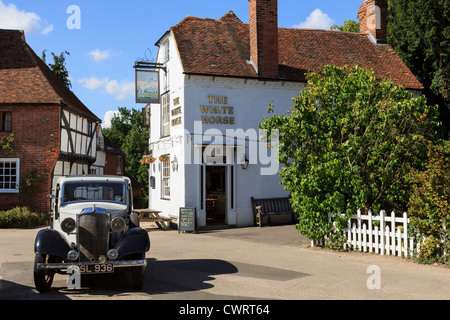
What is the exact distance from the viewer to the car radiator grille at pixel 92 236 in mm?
7691

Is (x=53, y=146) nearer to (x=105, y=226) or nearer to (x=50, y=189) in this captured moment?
(x=50, y=189)

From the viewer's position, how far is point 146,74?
1895cm

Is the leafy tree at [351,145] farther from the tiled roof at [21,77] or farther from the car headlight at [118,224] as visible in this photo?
the tiled roof at [21,77]

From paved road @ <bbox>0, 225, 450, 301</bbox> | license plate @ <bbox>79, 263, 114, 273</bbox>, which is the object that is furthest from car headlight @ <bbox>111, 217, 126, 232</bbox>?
paved road @ <bbox>0, 225, 450, 301</bbox>

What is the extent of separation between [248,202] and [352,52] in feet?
31.4

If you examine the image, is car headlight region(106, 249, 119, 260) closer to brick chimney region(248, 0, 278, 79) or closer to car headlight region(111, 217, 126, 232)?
car headlight region(111, 217, 126, 232)

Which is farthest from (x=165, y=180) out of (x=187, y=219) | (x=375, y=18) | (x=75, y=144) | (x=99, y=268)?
(x=375, y=18)

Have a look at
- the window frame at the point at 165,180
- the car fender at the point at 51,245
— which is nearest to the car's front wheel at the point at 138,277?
the car fender at the point at 51,245

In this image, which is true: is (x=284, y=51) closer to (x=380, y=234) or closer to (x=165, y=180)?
(x=165, y=180)

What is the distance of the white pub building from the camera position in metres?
17.8

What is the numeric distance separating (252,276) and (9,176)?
54.0 feet

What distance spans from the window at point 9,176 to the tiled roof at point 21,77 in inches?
111

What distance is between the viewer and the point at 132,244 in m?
7.61

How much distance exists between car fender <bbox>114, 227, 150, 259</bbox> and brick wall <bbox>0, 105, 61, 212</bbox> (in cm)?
1506
